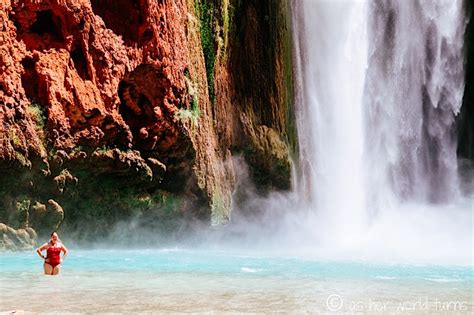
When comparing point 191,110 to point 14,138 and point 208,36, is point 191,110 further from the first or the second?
point 14,138

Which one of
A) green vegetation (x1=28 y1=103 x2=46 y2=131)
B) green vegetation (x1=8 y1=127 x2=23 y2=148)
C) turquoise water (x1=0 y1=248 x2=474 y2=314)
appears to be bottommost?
turquoise water (x1=0 y1=248 x2=474 y2=314)

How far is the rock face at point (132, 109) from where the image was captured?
1425 cm

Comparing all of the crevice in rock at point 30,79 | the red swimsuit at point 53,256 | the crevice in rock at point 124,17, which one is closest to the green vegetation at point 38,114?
the crevice in rock at point 30,79

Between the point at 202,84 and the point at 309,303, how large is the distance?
12605 millimetres

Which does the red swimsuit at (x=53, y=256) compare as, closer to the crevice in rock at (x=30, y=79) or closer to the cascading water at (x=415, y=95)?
the crevice in rock at (x=30, y=79)

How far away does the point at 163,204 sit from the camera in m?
18.0

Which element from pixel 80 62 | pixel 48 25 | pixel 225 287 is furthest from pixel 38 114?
pixel 225 287

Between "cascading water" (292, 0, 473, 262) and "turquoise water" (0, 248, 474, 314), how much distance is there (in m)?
10.4

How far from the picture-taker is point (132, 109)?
17.0 meters

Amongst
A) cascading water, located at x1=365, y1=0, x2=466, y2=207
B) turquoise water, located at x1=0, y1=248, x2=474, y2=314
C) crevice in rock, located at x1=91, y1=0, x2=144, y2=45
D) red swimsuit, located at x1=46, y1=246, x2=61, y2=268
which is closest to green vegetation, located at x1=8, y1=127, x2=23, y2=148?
turquoise water, located at x1=0, y1=248, x2=474, y2=314

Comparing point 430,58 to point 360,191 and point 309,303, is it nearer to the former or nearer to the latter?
point 360,191

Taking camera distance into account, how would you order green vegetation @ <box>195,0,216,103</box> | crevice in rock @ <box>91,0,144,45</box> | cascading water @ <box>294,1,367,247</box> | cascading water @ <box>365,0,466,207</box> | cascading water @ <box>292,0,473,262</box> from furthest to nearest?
cascading water @ <box>365,0,466,207</box> → cascading water @ <box>292,0,473,262</box> → cascading water @ <box>294,1,367,247</box> → green vegetation @ <box>195,0,216,103</box> → crevice in rock @ <box>91,0,144,45</box>

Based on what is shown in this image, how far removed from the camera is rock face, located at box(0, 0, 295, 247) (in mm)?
14250

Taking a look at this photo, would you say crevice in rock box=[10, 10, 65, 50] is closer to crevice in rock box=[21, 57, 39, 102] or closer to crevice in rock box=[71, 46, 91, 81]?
crevice in rock box=[21, 57, 39, 102]
